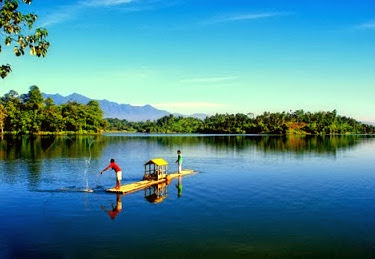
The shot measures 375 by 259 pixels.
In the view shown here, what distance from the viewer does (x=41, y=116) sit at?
150 m

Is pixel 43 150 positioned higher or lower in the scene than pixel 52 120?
lower

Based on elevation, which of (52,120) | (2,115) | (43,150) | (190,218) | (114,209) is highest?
(2,115)

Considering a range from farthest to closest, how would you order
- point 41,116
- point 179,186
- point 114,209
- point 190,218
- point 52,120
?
point 52,120 → point 41,116 → point 179,186 → point 114,209 → point 190,218

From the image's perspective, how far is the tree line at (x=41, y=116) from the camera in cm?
14762

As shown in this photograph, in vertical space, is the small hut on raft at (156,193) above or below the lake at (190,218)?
above

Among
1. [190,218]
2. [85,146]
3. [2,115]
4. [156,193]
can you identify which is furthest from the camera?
[2,115]

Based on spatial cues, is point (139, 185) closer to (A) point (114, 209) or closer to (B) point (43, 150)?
(A) point (114, 209)

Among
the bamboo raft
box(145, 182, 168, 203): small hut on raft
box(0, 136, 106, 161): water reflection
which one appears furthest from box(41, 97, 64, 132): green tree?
box(145, 182, 168, 203): small hut on raft

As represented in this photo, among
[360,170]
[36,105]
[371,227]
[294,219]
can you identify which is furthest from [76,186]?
[36,105]

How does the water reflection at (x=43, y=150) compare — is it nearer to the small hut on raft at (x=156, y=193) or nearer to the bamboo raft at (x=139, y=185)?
the bamboo raft at (x=139, y=185)

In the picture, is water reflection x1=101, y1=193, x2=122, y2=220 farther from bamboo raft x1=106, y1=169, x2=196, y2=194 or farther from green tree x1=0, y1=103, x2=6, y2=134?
green tree x1=0, y1=103, x2=6, y2=134

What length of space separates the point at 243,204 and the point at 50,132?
143303 millimetres

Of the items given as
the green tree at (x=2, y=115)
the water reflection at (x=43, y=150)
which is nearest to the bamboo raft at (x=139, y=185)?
the water reflection at (x=43, y=150)

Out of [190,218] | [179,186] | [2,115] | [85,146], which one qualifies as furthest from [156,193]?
[2,115]
